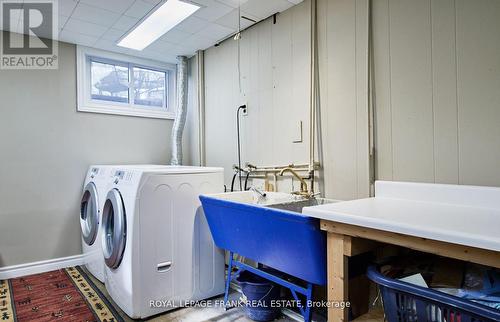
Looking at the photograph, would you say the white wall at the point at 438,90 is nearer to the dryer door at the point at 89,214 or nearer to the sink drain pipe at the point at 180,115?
the sink drain pipe at the point at 180,115

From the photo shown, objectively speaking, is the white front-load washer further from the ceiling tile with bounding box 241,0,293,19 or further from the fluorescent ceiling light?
the ceiling tile with bounding box 241,0,293,19

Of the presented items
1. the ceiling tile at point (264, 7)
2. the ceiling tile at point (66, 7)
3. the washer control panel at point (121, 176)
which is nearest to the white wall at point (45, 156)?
the ceiling tile at point (66, 7)

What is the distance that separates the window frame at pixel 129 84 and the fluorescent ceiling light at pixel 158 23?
1.14ft

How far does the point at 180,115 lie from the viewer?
3.54m

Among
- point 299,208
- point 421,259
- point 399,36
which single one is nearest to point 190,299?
point 299,208

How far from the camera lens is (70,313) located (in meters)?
2.20

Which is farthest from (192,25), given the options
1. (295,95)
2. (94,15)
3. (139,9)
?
(295,95)

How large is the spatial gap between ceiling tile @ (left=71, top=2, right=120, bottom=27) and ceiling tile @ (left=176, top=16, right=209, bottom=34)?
549 mm

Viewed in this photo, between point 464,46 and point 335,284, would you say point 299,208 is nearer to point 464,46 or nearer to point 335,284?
point 335,284

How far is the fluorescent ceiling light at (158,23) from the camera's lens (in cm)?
243

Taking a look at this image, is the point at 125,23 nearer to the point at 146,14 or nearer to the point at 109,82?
the point at 146,14

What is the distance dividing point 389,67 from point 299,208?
111 cm

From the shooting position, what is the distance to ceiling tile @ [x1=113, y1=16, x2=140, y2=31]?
2607 mm

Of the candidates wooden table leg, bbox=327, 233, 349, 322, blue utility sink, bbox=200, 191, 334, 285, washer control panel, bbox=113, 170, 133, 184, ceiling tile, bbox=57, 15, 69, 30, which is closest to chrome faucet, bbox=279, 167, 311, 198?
blue utility sink, bbox=200, 191, 334, 285
